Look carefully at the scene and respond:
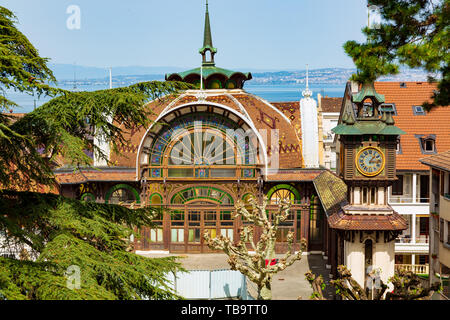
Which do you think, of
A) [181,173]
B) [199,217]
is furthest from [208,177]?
[199,217]

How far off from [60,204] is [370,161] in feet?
60.5

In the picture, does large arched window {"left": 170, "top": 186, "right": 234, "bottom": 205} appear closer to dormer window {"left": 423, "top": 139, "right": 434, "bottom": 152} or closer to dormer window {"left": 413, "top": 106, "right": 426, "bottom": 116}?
dormer window {"left": 423, "top": 139, "right": 434, "bottom": 152}

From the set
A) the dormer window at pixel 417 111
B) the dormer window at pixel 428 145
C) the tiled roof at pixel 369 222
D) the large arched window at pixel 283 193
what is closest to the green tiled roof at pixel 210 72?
the large arched window at pixel 283 193

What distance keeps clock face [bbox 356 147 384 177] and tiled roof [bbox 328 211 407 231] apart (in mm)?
1820

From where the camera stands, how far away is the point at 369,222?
2731cm

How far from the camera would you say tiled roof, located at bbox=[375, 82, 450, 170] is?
36031mm

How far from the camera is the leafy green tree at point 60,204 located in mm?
10516

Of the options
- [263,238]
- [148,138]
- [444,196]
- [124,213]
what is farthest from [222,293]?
[124,213]

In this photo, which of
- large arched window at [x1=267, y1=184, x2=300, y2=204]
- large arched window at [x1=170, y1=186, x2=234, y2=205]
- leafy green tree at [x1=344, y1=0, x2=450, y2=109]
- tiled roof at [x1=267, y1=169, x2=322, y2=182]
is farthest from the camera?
large arched window at [x1=267, y1=184, x2=300, y2=204]

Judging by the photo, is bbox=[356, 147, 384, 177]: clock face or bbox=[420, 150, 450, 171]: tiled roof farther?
bbox=[356, 147, 384, 177]: clock face

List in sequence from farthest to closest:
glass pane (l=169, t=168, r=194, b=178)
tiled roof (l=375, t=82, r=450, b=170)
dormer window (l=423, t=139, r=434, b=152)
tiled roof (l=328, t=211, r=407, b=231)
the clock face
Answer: glass pane (l=169, t=168, r=194, b=178), dormer window (l=423, t=139, r=434, b=152), tiled roof (l=375, t=82, r=450, b=170), the clock face, tiled roof (l=328, t=211, r=407, b=231)

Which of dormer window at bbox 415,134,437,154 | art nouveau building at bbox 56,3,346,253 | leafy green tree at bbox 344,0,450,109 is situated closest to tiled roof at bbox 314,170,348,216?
art nouveau building at bbox 56,3,346,253

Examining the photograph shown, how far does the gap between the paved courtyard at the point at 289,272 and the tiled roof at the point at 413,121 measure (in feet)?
22.9
